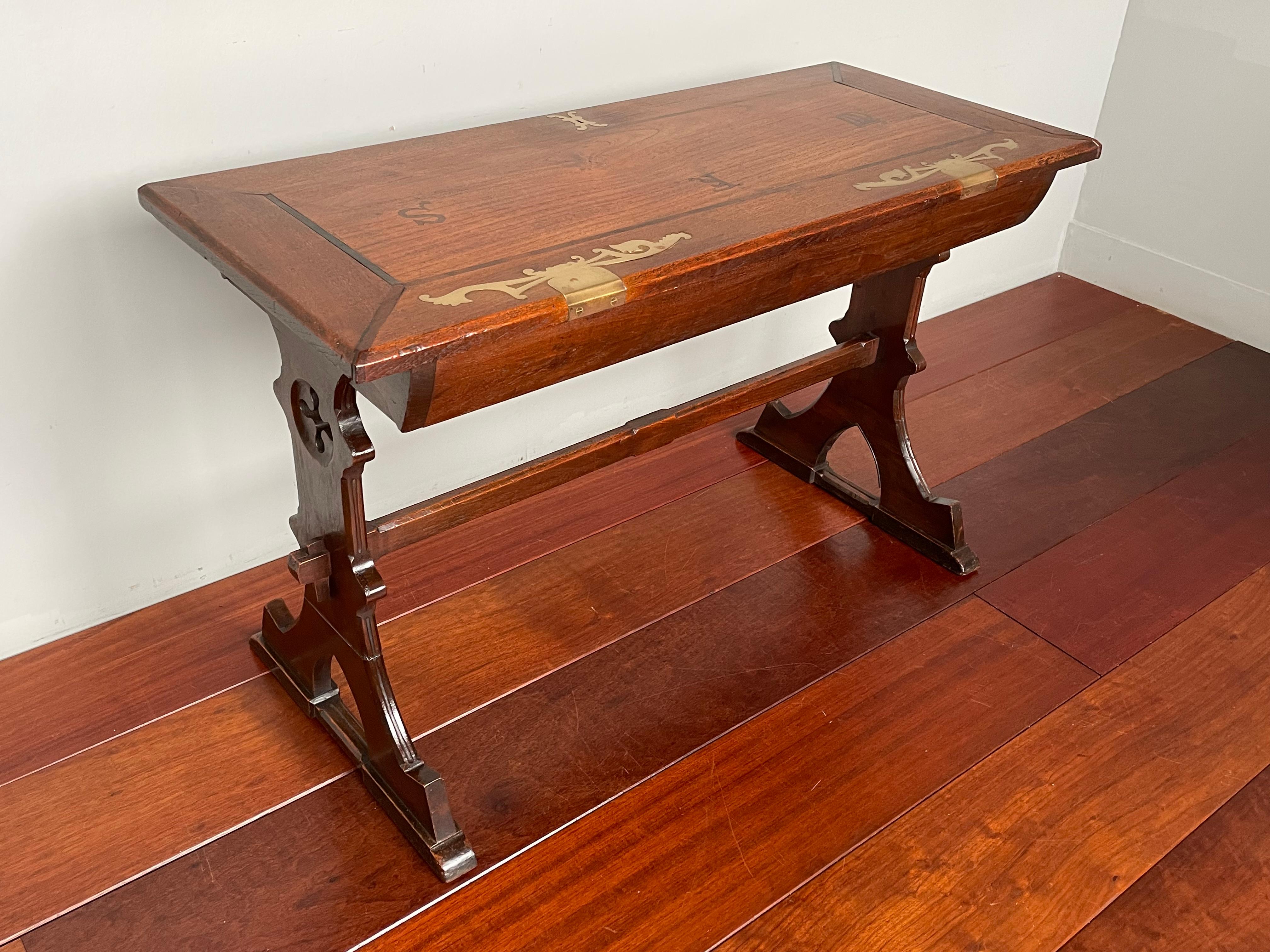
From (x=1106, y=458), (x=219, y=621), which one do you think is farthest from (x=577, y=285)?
(x=1106, y=458)

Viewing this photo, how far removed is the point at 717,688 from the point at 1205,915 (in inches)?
28.3

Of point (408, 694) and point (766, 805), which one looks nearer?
point (766, 805)

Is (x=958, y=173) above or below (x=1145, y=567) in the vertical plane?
above

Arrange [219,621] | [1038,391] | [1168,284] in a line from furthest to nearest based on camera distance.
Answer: [1168,284], [1038,391], [219,621]

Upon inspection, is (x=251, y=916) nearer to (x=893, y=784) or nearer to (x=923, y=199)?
(x=893, y=784)

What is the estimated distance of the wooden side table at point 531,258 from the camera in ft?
4.16

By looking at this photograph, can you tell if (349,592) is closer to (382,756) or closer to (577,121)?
(382,756)

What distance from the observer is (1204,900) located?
1.52 meters

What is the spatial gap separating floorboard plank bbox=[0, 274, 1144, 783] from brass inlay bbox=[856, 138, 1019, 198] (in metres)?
0.83

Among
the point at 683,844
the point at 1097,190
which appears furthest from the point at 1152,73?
the point at 683,844

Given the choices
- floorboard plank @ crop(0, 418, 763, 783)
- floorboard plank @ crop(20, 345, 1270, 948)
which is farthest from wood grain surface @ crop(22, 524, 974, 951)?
floorboard plank @ crop(0, 418, 763, 783)

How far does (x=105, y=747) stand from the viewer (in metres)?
1.67

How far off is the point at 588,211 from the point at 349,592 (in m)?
0.58

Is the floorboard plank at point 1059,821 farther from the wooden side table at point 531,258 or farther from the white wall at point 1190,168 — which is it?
the white wall at point 1190,168
